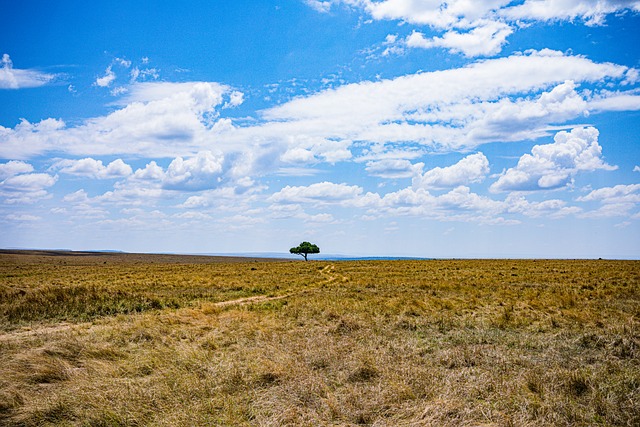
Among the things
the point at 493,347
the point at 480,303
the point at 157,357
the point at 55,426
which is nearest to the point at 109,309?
the point at 157,357

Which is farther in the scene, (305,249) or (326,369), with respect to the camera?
(305,249)

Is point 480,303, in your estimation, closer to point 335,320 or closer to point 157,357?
point 335,320

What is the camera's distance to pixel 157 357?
31.5 feet

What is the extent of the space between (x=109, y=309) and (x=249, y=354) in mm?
11941

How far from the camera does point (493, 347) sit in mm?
10914

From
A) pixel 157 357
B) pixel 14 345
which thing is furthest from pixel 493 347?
pixel 14 345

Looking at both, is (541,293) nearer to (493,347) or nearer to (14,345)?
(493,347)

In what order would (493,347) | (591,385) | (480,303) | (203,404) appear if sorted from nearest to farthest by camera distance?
1. (203,404)
2. (591,385)
3. (493,347)
4. (480,303)

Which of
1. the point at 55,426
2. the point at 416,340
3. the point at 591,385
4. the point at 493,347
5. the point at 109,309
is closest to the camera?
the point at 55,426

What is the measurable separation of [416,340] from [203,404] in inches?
268

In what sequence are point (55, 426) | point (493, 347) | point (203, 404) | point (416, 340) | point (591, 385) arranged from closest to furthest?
point (55, 426) → point (203, 404) → point (591, 385) → point (493, 347) → point (416, 340)

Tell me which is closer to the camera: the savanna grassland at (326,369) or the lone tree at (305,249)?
the savanna grassland at (326,369)

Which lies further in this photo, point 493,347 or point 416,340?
point 416,340

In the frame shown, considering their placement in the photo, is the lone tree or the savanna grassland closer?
the savanna grassland
